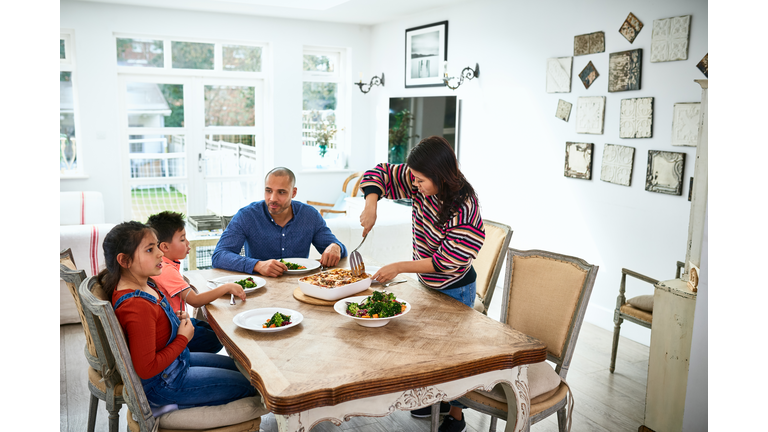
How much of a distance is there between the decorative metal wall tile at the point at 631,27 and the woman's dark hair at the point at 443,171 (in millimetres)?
2411

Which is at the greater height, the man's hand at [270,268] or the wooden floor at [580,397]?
the man's hand at [270,268]

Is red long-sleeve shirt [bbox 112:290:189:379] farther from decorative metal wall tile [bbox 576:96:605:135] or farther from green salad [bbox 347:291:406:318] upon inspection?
decorative metal wall tile [bbox 576:96:605:135]

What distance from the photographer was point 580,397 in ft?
9.89

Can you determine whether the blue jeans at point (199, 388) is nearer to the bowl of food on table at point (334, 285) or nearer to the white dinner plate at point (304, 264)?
the bowl of food on table at point (334, 285)

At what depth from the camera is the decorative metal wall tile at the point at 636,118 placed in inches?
147

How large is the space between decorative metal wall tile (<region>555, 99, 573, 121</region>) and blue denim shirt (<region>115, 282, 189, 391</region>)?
3.47 metres

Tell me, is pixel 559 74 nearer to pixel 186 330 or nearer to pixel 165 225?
pixel 165 225

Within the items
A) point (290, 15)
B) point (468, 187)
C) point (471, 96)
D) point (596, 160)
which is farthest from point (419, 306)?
point (290, 15)

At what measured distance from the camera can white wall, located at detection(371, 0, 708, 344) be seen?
12.0 feet

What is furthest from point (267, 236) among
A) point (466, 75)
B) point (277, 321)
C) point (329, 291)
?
point (466, 75)

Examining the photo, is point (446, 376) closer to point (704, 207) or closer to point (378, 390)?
point (378, 390)

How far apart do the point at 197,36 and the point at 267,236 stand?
4.65 m

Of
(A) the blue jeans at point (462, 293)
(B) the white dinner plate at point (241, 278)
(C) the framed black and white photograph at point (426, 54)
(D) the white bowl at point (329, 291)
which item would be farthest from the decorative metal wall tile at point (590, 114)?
(B) the white dinner plate at point (241, 278)

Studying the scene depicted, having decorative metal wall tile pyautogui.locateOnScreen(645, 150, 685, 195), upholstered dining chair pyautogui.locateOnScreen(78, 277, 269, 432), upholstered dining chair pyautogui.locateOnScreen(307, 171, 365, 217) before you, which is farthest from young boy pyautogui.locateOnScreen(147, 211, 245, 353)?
upholstered dining chair pyautogui.locateOnScreen(307, 171, 365, 217)
